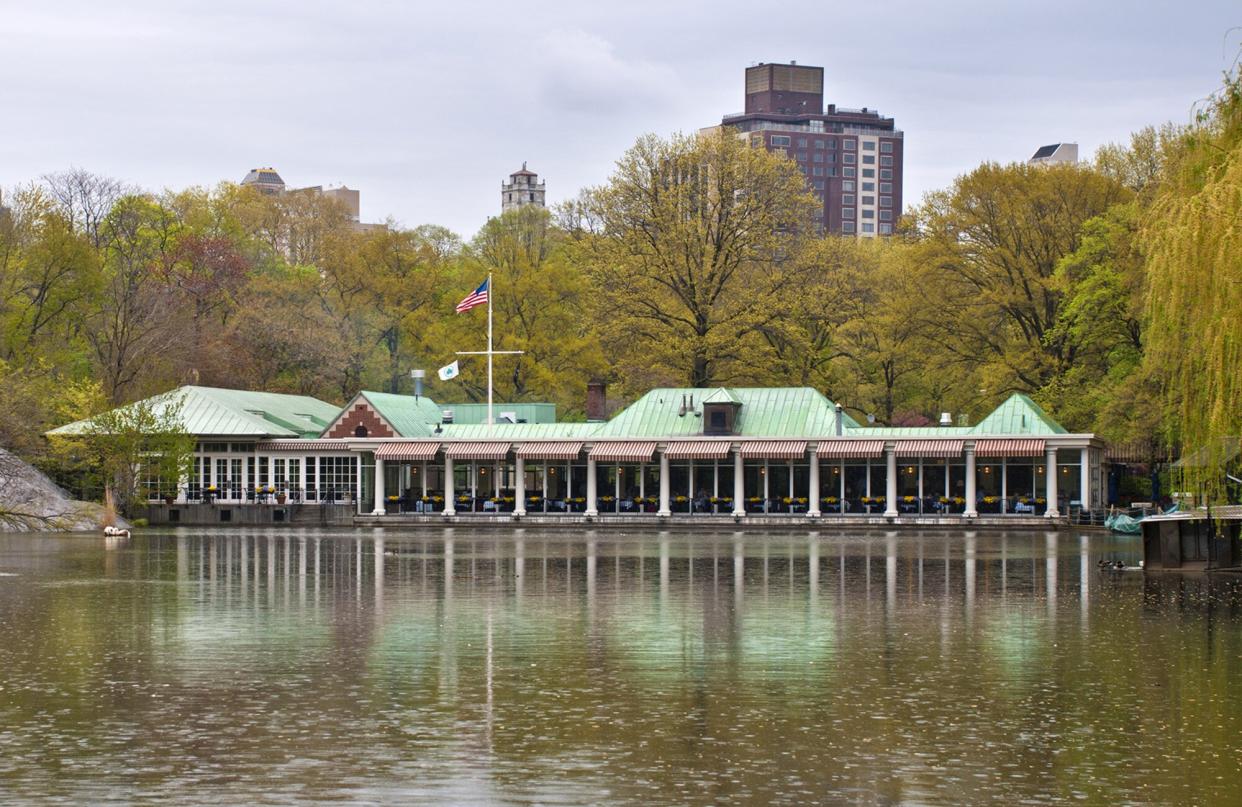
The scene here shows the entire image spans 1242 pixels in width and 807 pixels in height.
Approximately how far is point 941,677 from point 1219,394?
26.1 feet

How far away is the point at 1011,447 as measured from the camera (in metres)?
59.1

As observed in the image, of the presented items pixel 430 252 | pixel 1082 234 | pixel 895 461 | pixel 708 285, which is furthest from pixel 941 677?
pixel 430 252

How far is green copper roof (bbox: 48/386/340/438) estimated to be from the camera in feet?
219

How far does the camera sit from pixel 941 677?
1827 centimetres

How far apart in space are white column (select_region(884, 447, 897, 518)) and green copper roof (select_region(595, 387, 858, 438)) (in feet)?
10.3

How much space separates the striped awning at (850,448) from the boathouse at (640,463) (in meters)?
0.05

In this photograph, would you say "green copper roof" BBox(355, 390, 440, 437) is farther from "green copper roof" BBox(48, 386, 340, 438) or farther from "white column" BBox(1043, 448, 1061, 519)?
"white column" BBox(1043, 448, 1061, 519)

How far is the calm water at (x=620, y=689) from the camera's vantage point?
12.9 metres

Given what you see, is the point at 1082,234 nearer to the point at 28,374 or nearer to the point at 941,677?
the point at 28,374

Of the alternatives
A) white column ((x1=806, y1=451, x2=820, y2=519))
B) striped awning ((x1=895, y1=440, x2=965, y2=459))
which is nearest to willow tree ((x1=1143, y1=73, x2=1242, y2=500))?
striped awning ((x1=895, y1=440, x2=965, y2=459))

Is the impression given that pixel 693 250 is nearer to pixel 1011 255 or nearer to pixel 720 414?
pixel 720 414

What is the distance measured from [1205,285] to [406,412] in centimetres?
4945

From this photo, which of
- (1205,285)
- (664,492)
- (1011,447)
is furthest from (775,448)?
(1205,285)

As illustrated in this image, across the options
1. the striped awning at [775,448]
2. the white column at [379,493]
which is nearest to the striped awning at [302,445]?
the white column at [379,493]
